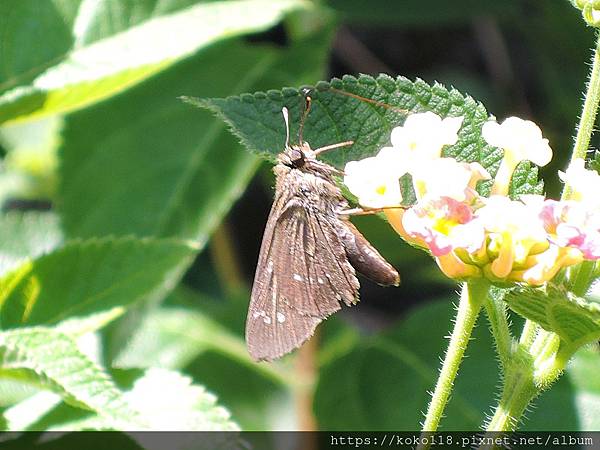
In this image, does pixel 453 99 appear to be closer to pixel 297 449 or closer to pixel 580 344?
pixel 580 344

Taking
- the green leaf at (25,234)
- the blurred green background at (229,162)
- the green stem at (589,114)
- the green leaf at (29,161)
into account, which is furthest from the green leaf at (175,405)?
the green leaf at (29,161)

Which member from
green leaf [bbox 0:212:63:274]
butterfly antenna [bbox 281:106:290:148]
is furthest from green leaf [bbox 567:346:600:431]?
green leaf [bbox 0:212:63:274]

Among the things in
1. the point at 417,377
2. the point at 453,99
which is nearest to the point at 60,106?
the point at 453,99

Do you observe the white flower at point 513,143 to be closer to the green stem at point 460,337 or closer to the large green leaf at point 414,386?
the green stem at point 460,337

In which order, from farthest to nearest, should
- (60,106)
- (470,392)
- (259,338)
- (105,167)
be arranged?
(105,167), (470,392), (60,106), (259,338)

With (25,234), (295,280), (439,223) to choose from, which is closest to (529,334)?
(439,223)

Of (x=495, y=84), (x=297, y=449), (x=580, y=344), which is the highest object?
(x=495, y=84)

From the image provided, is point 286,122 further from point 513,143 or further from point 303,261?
point 513,143
